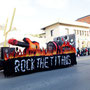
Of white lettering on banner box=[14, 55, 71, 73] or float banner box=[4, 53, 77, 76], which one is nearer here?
float banner box=[4, 53, 77, 76]

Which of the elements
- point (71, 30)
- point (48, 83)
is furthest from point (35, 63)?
point (71, 30)

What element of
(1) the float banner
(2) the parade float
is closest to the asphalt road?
(1) the float banner

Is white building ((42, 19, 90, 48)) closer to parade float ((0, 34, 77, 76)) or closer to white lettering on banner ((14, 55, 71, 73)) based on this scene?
parade float ((0, 34, 77, 76))

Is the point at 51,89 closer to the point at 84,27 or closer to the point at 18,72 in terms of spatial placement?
the point at 18,72

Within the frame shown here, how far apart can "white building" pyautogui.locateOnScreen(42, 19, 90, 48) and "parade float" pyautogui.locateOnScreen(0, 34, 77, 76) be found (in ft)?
67.8

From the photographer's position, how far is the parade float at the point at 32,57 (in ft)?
20.5

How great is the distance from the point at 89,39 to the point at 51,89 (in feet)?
103

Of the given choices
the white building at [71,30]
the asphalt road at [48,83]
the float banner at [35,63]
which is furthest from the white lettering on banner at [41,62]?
the white building at [71,30]

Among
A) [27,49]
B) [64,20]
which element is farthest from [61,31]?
[27,49]

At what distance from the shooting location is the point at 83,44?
32.1m

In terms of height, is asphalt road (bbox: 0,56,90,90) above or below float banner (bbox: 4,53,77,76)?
below

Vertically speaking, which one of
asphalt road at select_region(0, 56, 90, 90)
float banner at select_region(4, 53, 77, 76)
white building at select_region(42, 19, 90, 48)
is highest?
white building at select_region(42, 19, 90, 48)

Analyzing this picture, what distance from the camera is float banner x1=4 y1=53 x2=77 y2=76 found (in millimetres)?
6221

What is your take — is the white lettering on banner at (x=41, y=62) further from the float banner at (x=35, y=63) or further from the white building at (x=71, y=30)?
the white building at (x=71, y=30)
